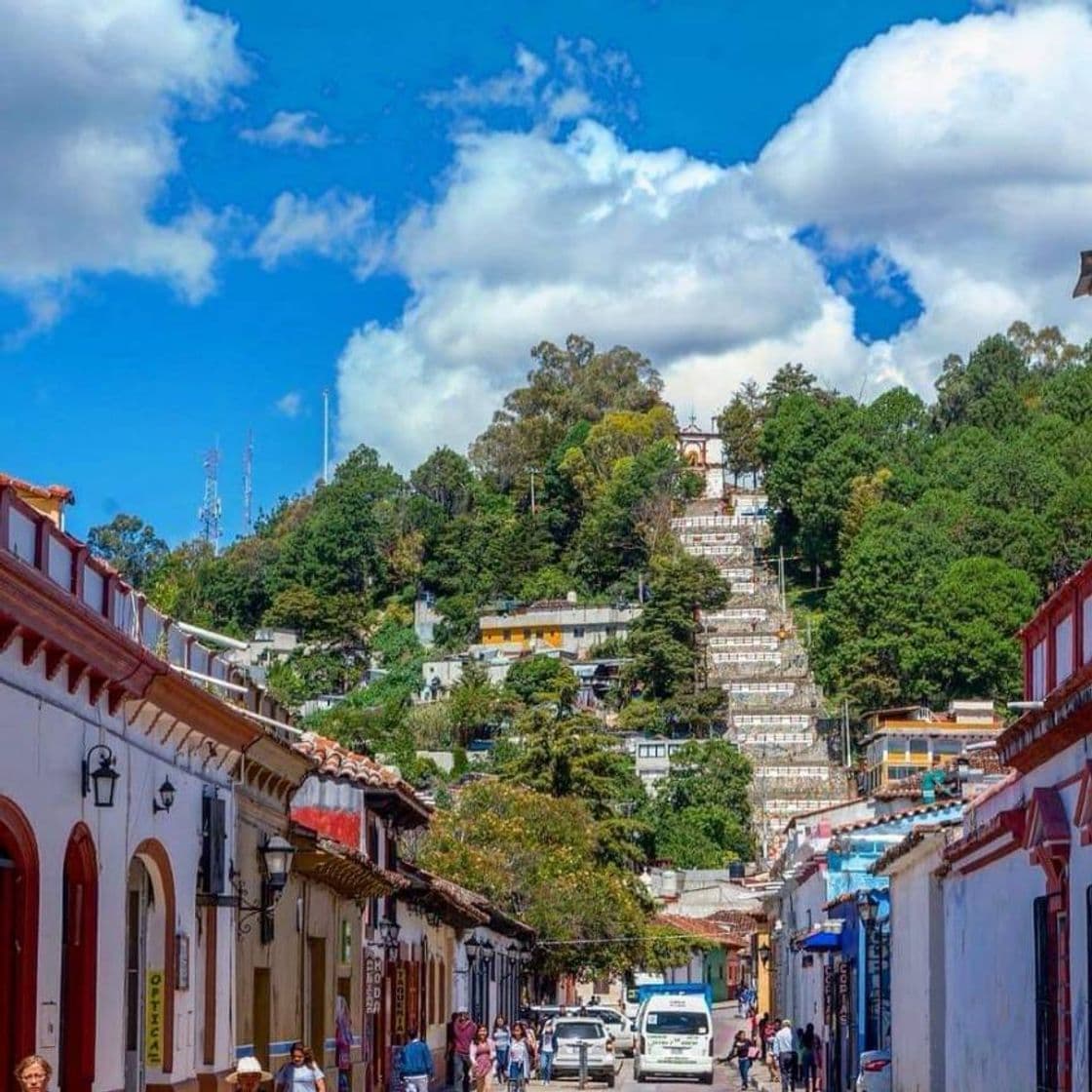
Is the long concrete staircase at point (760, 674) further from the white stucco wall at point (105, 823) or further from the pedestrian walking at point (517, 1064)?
the white stucco wall at point (105, 823)

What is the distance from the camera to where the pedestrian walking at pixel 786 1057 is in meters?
37.2

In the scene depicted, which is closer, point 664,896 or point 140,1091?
point 140,1091

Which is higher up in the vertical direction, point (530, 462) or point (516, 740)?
point (530, 462)

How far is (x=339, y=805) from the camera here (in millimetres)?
30156

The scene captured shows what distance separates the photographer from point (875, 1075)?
27812 mm

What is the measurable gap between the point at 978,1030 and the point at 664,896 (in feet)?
251

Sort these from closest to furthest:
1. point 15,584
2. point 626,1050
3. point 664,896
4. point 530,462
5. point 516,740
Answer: point 15,584 → point 626,1050 → point 664,896 → point 516,740 → point 530,462

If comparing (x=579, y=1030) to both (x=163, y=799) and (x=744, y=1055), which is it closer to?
(x=744, y=1055)

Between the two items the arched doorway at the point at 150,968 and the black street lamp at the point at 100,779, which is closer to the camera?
the black street lamp at the point at 100,779

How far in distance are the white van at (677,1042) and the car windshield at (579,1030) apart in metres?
0.79

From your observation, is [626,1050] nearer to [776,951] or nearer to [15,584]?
[776,951]

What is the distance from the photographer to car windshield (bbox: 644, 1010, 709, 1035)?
42094 mm

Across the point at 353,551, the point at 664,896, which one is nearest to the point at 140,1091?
the point at 664,896

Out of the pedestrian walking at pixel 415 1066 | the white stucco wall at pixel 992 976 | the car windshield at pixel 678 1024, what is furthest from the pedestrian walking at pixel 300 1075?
the car windshield at pixel 678 1024
